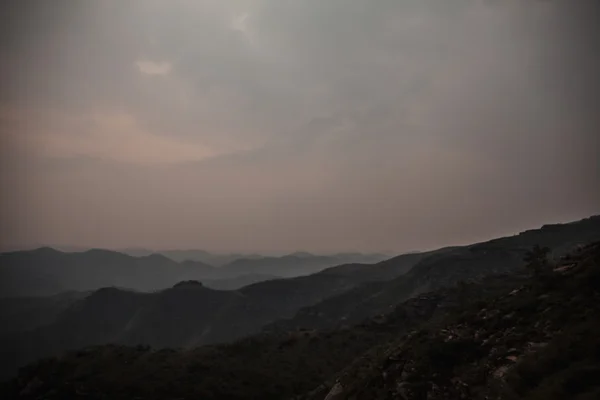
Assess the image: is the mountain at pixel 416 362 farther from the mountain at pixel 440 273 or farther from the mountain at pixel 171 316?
the mountain at pixel 171 316

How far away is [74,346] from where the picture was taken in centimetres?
14150

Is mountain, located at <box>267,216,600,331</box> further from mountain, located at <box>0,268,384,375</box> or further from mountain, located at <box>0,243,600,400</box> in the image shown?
mountain, located at <box>0,243,600,400</box>

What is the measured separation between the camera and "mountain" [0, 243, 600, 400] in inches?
529

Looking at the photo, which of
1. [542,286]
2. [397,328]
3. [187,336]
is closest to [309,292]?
[187,336]

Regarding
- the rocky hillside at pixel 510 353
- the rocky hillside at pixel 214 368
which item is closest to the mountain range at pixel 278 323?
the rocky hillside at pixel 214 368

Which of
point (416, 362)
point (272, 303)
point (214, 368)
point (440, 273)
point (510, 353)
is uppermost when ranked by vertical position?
point (510, 353)

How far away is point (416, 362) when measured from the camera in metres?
18.6

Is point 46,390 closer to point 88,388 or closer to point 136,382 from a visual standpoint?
point 88,388

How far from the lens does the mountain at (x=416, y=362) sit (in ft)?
44.1

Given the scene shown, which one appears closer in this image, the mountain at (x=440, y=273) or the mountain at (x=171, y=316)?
the mountain at (x=440, y=273)

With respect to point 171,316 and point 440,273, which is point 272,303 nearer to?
point 171,316

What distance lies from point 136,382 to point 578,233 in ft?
393

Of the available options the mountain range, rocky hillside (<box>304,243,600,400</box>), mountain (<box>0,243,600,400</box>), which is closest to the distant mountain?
the mountain range

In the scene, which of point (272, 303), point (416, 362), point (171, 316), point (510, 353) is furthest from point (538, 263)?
point (171, 316)
